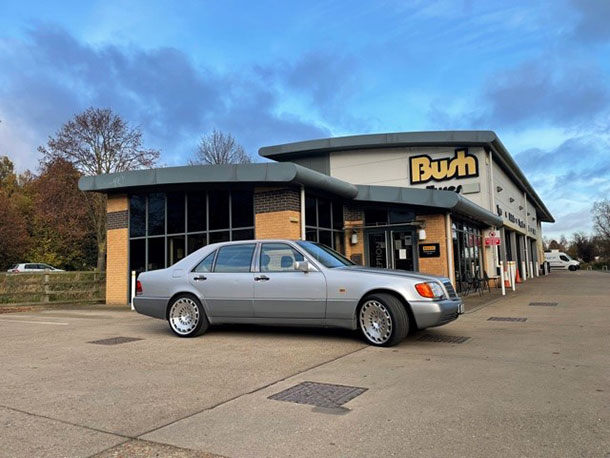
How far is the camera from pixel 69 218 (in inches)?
1233

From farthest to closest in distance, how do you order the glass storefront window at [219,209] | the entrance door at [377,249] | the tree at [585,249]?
the tree at [585,249]
the entrance door at [377,249]
the glass storefront window at [219,209]

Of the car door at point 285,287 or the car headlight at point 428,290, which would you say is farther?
the car door at point 285,287

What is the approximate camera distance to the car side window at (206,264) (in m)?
8.60

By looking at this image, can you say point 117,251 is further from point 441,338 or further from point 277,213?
point 441,338

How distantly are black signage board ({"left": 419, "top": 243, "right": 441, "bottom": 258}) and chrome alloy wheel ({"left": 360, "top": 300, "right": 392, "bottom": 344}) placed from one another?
30.7ft

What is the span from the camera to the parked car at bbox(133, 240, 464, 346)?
23.6ft

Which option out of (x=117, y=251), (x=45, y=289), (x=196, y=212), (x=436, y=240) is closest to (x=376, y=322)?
(x=196, y=212)

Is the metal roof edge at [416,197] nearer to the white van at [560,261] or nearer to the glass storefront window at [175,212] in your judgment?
the glass storefront window at [175,212]

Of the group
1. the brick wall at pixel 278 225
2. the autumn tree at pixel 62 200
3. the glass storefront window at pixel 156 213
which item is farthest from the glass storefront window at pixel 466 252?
the autumn tree at pixel 62 200

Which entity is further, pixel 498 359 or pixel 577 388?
pixel 498 359

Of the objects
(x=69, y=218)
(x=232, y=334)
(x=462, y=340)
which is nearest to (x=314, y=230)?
(x=232, y=334)

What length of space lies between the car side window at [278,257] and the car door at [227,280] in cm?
26

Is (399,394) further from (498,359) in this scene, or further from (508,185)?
(508,185)

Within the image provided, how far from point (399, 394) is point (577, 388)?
1.81m
